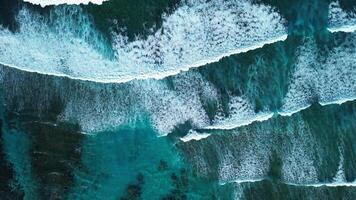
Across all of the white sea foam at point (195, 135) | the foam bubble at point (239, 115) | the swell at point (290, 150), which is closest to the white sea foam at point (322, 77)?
the swell at point (290, 150)

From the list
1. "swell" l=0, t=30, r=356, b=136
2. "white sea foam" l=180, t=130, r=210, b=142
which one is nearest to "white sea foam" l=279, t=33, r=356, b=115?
"swell" l=0, t=30, r=356, b=136

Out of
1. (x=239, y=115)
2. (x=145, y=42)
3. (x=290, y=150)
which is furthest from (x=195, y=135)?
(x=145, y=42)

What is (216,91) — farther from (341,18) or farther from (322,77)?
(341,18)

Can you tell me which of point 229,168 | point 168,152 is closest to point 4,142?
point 168,152

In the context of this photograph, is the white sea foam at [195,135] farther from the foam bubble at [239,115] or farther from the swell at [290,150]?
the foam bubble at [239,115]

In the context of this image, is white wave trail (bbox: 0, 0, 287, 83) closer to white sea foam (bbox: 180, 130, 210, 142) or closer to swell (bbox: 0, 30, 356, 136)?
swell (bbox: 0, 30, 356, 136)
